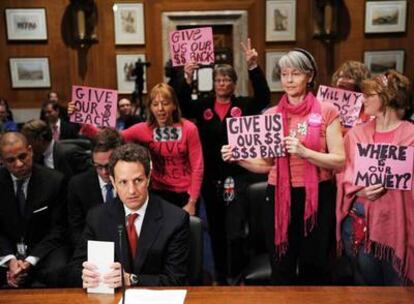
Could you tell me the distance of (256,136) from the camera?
2332 mm

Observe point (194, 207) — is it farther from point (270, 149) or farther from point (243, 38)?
point (243, 38)

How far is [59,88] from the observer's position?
6602mm

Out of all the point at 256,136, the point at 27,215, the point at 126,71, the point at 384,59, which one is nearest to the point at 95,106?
the point at 27,215

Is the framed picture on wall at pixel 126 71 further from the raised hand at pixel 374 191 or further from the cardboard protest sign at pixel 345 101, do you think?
the raised hand at pixel 374 191

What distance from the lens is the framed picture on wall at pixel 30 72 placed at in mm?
6531

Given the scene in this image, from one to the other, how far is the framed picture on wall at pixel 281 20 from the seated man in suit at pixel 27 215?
14.3 ft

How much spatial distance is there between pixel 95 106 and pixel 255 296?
1.94 meters

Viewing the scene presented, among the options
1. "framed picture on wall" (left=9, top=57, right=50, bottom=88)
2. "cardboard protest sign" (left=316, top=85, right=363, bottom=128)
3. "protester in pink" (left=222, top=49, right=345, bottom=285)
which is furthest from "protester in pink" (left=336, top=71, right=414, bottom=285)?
"framed picture on wall" (left=9, top=57, right=50, bottom=88)

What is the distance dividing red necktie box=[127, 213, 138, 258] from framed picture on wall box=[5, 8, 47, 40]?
16.5ft

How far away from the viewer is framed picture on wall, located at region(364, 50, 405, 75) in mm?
6500

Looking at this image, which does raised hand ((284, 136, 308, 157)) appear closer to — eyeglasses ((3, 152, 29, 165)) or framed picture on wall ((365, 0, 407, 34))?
eyeglasses ((3, 152, 29, 165))

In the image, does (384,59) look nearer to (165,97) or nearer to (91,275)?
(165,97)

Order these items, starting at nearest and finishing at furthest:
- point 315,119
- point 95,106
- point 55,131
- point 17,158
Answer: point 315,119, point 17,158, point 95,106, point 55,131

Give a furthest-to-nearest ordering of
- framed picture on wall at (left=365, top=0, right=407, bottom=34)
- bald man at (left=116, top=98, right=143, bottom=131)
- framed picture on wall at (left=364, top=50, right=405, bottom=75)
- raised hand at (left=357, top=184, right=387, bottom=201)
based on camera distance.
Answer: framed picture on wall at (left=364, top=50, right=405, bottom=75) → framed picture on wall at (left=365, top=0, right=407, bottom=34) → bald man at (left=116, top=98, right=143, bottom=131) → raised hand at (left=357, top=184, right=387, bottom=201)
